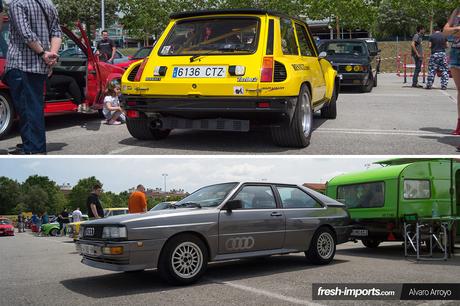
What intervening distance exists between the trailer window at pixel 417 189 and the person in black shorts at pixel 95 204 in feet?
18.1

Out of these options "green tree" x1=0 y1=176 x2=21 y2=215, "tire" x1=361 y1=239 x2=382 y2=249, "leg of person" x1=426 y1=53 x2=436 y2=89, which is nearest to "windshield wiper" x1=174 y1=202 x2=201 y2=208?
"tire" x1=361 y1=239 x2=382 y2=249

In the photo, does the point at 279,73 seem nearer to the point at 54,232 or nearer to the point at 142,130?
the point at 142,130

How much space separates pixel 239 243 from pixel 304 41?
411 cm

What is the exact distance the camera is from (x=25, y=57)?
620cm

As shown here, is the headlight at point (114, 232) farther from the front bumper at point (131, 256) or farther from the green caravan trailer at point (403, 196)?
the green caravan trailer at point (403, 196)

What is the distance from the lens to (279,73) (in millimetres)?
6855

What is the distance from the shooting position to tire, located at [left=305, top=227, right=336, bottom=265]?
718cm

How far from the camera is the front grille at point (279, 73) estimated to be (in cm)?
680

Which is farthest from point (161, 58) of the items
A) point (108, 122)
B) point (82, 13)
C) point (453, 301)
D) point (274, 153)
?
point (82, 13)

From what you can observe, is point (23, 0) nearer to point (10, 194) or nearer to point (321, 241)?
point (321, 241)

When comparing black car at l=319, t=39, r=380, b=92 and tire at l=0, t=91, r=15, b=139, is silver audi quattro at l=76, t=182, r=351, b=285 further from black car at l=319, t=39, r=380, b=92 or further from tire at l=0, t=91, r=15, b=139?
black car at l=319, t=39, r=380, b=92

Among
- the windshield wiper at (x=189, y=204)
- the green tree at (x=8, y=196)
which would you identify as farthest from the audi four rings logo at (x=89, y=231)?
the green tree at (x=8, y=196)

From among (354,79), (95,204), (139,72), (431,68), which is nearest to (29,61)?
(139,72)

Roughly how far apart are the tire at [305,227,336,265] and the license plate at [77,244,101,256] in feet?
9.48
